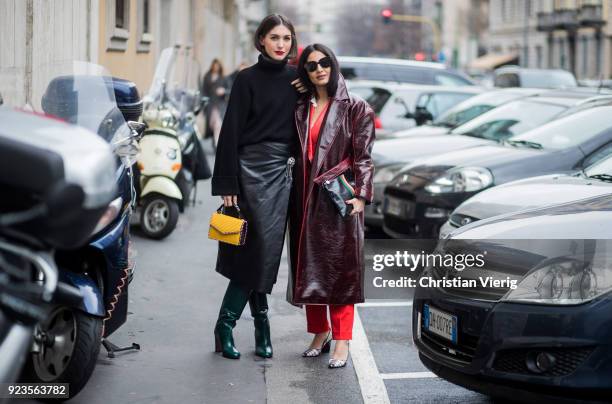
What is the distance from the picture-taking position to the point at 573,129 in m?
9.76

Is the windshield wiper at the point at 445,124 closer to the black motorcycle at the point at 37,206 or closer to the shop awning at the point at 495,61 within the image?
the black motorcycle at the point at 37,206

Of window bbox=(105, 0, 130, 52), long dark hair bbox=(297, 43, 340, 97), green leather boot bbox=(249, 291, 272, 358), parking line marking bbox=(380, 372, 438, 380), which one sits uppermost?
window bbox=(105, 0, 130, 52)

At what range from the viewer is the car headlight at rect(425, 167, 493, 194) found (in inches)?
374

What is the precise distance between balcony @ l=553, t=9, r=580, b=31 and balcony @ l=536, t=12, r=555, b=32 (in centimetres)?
51

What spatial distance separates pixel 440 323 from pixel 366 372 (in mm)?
1083

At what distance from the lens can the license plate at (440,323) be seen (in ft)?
17.0

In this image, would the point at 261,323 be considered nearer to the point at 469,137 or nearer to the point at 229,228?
the point at 229,228

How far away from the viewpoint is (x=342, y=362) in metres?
6.38

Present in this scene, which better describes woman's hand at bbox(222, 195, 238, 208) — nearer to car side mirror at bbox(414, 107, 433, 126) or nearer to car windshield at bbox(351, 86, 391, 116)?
car side mirror at bbox(414, 107, 433, 126)

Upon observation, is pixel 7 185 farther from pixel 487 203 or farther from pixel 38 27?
pixel 38 27

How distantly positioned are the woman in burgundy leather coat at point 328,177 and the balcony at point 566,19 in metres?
68.3

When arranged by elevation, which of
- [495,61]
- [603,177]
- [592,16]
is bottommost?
[603,177]

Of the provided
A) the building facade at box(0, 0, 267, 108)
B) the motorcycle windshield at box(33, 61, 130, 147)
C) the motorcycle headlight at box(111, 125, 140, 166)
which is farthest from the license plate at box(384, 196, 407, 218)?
the motorcycle headlight at box(111, 125, 140, 166)

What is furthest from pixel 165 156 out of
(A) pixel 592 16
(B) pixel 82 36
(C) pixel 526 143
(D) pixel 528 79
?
(A) pixel 592 16
